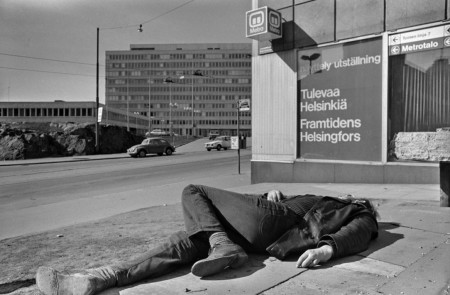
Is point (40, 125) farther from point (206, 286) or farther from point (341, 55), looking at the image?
point (206, 286)

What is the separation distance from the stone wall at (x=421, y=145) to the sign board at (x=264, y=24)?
4.42 m

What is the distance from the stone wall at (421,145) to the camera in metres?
9.30

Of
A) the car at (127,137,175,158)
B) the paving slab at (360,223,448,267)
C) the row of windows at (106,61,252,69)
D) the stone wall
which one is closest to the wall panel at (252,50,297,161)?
the stone wall

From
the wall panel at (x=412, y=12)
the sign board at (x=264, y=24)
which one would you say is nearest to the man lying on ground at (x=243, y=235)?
the wall panel at (x=412, y=12)

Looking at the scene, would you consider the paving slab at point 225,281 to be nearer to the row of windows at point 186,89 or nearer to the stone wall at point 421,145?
the stone wall at point 421,145

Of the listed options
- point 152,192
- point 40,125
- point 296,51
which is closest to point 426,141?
point 296,51

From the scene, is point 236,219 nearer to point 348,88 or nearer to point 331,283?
point 331,283

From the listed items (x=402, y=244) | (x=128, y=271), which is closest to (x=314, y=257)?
(x=402, y=244)

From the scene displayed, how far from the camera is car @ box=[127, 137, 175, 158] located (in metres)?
32.9

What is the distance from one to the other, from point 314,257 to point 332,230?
390 mm

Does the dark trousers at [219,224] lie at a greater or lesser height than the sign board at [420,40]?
lesser

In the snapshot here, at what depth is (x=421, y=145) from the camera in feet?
31.8

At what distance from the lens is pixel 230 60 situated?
14475cm

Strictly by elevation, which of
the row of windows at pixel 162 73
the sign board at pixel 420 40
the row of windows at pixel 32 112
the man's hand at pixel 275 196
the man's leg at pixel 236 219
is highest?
the row of windows at pixel 162 73
